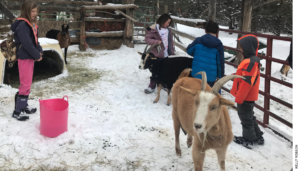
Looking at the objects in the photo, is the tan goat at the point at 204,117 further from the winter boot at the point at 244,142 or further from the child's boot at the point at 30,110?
the child's boot at the point at 30,110

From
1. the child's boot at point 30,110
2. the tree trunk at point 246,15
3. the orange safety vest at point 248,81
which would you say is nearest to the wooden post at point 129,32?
the tree trunk at point 246,15

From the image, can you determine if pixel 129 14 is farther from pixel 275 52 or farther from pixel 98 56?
pixel 275 52

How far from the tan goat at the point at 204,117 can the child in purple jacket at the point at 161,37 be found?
2566 mm

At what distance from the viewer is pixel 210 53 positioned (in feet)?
14.1

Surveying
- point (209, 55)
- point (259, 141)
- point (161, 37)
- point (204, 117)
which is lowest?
point (259, 141)

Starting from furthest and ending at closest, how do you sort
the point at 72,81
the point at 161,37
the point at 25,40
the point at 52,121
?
the point at 72,81, the point at 161,37, the point at 25,40, the point at 52,121

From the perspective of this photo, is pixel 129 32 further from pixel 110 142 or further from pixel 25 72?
pixel 110 142

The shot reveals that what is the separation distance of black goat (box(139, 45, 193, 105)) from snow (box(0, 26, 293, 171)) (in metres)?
0.55

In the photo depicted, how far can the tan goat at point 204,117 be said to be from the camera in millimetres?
2373

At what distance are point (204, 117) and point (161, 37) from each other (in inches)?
148

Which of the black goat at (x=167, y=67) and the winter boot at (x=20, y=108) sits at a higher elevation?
the black goat at (x=167, y=67)

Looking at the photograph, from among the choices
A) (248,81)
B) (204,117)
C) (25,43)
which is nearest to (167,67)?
(248,81)

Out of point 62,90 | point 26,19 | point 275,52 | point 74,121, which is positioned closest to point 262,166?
point 74,121

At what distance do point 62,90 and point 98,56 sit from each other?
390 cm
